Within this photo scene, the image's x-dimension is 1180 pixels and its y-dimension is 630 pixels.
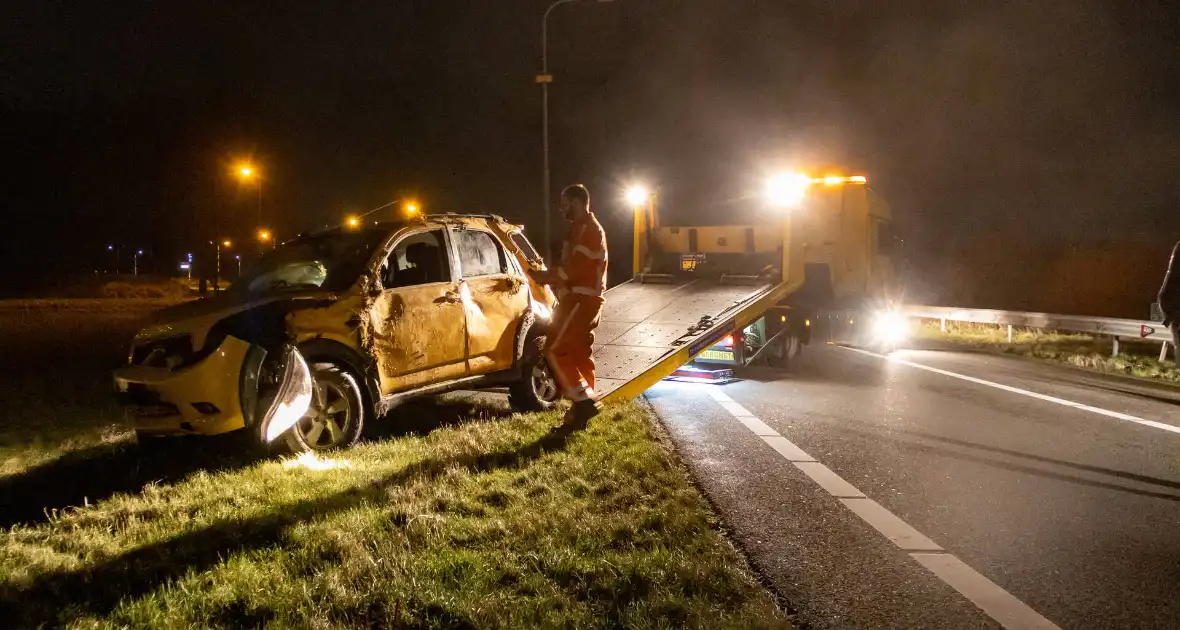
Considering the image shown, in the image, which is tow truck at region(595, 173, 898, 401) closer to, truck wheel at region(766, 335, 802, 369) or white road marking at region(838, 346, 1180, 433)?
truck wheel at region(766, 335, 802, 369)

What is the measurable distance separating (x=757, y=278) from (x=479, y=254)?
17.9ft

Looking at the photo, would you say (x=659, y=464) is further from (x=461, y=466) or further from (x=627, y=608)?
(x=627, y=608)

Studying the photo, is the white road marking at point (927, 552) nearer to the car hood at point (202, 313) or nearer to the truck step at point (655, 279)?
the car hood at point (202, 313)

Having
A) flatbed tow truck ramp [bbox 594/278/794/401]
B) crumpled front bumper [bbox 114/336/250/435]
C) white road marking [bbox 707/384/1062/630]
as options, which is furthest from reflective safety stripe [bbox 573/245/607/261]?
crumpled front bumper [bbox 114/336/250/435]

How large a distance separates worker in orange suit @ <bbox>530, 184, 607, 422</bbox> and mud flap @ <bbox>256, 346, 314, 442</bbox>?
202 cm

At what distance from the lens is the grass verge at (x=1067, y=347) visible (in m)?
13.1

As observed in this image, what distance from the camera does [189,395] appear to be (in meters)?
5.58

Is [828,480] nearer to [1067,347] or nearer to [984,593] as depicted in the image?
[984,593]

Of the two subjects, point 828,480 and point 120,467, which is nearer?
point 828,480

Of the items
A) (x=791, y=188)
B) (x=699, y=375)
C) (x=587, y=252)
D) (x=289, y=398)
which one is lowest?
(x=699, y=375)

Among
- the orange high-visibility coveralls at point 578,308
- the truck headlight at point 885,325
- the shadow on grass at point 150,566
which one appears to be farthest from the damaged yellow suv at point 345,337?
the truck headlight at point 885,325

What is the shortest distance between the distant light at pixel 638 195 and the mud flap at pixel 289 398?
315 inches

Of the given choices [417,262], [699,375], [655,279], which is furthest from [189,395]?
[655,279]

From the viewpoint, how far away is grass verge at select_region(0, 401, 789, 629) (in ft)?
11.0
